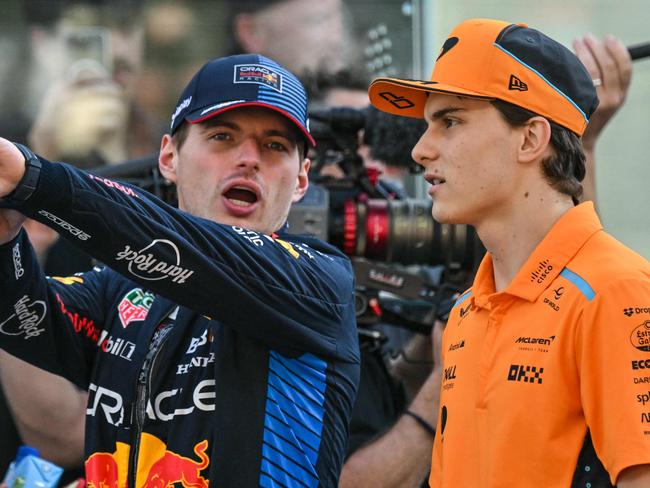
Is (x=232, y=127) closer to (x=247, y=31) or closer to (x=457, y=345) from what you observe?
(x=457, y=345)

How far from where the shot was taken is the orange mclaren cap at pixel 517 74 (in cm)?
217

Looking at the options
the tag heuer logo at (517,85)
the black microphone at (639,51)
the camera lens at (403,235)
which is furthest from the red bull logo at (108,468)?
the black microphone at (639,51)

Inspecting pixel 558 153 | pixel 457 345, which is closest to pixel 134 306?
pixel 457 345

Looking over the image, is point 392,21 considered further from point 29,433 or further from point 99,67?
point 29,433

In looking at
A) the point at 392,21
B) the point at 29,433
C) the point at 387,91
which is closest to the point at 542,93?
the point at 387,91

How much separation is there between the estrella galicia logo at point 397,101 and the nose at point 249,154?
0.31 metres

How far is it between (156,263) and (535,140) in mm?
796

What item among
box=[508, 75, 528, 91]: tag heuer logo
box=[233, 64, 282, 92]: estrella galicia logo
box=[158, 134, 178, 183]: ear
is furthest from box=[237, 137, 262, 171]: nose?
box=[508, 75, 528, 91]: tag heuer logo

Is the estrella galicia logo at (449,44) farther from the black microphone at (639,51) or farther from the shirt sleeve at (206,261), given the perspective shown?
the black microphone at (639,51)

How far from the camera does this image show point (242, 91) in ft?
7.53

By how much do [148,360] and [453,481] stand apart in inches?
25.4

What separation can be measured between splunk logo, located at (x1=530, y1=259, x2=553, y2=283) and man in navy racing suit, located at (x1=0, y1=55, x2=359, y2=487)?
38cm

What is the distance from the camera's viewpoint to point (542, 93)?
2.17 m

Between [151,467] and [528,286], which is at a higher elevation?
[528,286]
